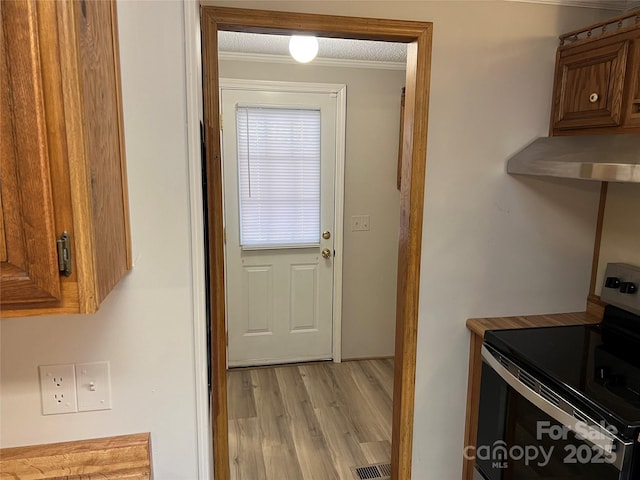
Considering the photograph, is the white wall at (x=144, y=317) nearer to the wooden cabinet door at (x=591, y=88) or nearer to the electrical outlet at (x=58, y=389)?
the electrical outlet at (x=58, y=389)

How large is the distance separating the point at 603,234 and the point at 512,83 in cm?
80

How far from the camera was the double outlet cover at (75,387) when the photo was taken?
1.01 metres

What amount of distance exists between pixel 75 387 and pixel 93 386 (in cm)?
4

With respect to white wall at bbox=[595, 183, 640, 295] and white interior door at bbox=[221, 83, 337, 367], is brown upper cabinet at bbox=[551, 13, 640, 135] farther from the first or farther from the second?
white interior door at bbox=[221, 83, 337, 367]

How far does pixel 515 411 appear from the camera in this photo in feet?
5.40

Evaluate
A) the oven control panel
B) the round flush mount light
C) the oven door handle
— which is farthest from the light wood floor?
the round flush mount light

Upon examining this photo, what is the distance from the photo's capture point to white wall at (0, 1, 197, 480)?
95 cm

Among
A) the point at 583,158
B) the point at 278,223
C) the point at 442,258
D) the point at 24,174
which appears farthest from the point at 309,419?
the point at 24,174

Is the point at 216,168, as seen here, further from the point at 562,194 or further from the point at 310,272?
the point at 310,272

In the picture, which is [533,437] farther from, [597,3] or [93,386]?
[597,3]

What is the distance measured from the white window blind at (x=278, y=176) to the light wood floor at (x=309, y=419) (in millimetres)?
1020

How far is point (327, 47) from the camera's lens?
289 centimetres

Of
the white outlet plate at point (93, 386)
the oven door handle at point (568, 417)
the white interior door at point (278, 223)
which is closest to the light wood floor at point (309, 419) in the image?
the white interior door at point (278, 223)

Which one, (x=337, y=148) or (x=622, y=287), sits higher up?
(x=337, y=148)
